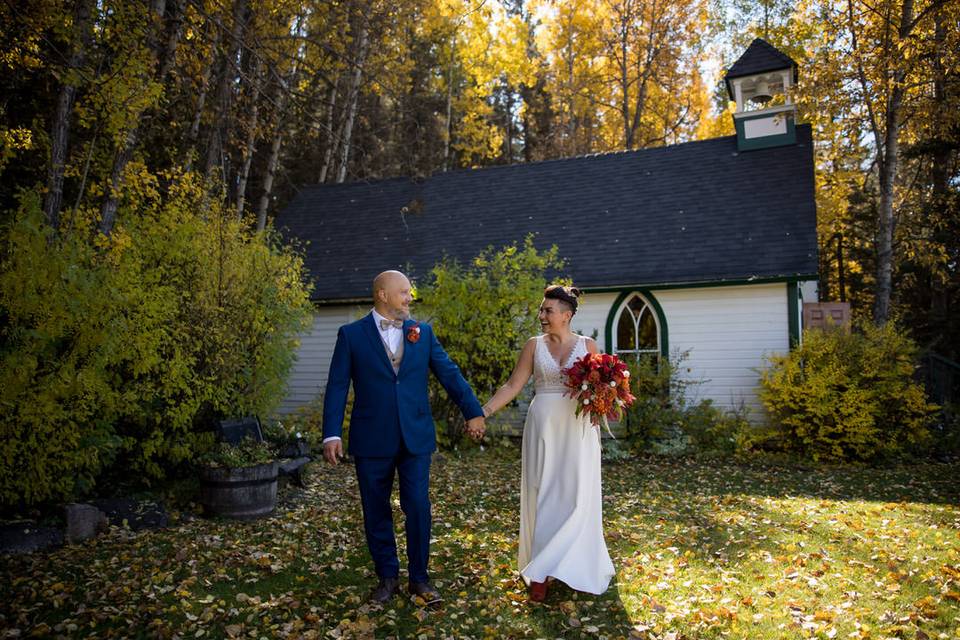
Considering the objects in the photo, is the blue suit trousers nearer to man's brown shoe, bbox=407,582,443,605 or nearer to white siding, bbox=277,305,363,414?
man's brown shoe, bbox=407,582,443,605

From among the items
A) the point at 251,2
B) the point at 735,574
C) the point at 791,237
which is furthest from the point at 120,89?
the point at 791,237

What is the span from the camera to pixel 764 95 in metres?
14.4

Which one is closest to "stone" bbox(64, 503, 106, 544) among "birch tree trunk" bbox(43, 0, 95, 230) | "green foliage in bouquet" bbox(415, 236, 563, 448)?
"birch tree trunk" bbox(43, 0, 95, 230)

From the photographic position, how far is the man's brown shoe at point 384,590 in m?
4.25

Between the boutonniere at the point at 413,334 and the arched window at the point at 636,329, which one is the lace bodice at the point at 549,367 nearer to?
the boutonniere at the point at 413,334

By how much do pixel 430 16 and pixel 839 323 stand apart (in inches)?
506

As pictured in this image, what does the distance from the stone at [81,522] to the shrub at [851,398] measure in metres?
8.98

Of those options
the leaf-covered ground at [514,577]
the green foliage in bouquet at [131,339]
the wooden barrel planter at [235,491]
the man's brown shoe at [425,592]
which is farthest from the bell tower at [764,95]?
the man's brown shoe at [425,592]

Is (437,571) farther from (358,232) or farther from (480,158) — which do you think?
(480,158)

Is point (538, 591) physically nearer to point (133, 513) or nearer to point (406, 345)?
point (406, 345)

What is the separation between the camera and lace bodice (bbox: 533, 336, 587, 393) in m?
4.58

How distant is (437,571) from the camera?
497 cm

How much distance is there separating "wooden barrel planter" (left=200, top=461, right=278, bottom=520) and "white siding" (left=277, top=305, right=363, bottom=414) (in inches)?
292

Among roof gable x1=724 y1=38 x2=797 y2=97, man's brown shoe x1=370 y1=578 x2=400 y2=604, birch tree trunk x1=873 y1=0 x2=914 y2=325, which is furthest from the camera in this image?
roof gable x1=724 y1=38 x2=797 y2=97
